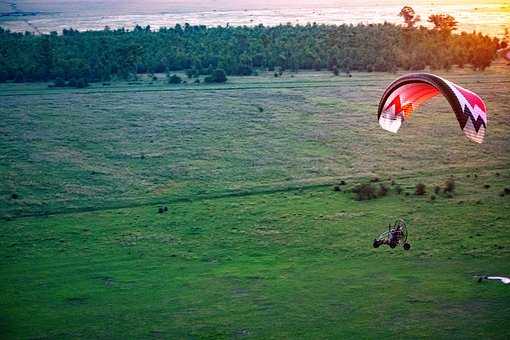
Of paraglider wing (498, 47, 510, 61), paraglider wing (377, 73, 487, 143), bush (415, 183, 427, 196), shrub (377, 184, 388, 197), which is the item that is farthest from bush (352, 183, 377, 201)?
paraglider wing (498, 47, 510, 61)

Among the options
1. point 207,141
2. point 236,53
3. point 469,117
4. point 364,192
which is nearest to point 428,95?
point 469,117

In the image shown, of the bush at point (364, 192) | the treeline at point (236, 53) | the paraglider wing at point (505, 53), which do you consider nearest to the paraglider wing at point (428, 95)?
Answer: the bush at point (364, 192)

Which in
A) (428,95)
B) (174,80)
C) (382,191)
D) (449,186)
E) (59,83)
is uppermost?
(428,95)

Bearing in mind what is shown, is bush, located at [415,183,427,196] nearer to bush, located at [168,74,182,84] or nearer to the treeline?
bush, located at [168,74,182,84]

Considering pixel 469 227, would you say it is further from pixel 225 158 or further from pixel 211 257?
pixel 225 158

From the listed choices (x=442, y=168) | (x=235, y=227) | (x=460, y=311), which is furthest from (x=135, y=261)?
(x=442, y=168)

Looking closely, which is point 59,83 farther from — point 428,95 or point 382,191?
point 428,95

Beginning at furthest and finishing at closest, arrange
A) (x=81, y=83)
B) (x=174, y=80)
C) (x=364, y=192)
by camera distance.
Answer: (x=174, y=80) < (x=81, y=83) < (x=364, y=192)

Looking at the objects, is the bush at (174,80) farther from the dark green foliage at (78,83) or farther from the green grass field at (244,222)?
the green grass field at (244,222)
